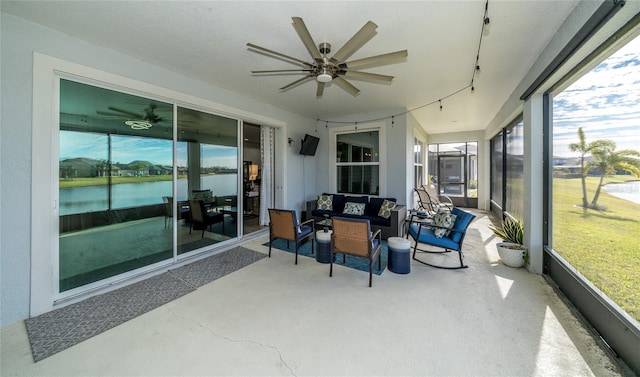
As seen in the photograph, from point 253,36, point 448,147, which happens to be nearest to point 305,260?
point 253,36

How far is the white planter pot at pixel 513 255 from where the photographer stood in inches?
126

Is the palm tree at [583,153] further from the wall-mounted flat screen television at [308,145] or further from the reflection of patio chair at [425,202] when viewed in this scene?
the wall-mounted flat screen television at [308,145]

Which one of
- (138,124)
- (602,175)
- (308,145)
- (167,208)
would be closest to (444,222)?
(602,175)

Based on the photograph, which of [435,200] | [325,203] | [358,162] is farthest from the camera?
[435,200]

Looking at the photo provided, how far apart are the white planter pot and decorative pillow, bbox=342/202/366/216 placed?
2438 millimetres

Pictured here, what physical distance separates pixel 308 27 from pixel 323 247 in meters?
2.79

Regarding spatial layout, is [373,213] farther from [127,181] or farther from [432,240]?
[127,181]

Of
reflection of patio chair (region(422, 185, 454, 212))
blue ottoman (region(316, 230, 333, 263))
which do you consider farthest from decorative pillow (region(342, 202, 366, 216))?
reflection of patio chair (region(422, 185, 454, 212))

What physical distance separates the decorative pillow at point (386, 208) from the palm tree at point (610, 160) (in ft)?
8.80

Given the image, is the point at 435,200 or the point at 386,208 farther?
the point at 435,200

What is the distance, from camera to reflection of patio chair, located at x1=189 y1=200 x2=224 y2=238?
3709mm

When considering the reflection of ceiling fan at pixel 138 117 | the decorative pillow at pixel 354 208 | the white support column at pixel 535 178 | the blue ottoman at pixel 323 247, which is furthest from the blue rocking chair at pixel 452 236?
the reflection of ceiling fan at pixel 138 117

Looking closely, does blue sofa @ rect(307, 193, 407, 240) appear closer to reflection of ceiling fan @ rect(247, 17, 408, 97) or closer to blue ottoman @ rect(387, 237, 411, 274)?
blue ottoman @ rect(387, 237, 411, 274)

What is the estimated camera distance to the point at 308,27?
231cm
